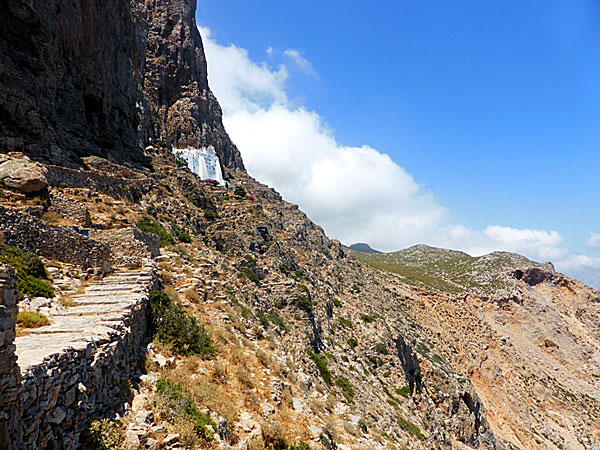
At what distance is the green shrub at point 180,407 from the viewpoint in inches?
240

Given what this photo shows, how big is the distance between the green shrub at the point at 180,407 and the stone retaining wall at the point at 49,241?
259 inches

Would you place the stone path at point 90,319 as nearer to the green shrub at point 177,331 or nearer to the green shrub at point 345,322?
the green shrub at point 177,331

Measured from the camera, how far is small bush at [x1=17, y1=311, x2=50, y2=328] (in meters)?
5.86

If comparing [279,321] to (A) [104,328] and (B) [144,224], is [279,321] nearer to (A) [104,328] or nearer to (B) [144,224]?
(B) [144,224]

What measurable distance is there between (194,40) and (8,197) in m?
79.8

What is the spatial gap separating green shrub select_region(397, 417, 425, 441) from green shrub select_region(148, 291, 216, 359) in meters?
16.5

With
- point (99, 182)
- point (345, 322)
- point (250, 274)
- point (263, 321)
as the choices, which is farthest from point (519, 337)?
point (99, 182)

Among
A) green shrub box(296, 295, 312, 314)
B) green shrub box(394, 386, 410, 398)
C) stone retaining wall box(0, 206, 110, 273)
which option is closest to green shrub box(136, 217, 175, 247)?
stone retaining wall box(0, 206, 110, 273)

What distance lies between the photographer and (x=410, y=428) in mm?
20562

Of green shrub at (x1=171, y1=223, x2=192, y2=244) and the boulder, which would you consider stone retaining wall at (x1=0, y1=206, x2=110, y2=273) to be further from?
green shrub at (x1=171, y1=223, x2=192, y2=244)

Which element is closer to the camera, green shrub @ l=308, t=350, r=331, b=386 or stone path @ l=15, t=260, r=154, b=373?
stone path @ l=15, t=260, r=154, b=373

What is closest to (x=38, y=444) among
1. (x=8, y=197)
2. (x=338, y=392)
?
(x=8, y=197)

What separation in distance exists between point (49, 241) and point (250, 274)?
12861mm

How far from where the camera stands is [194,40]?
76.6 metres
